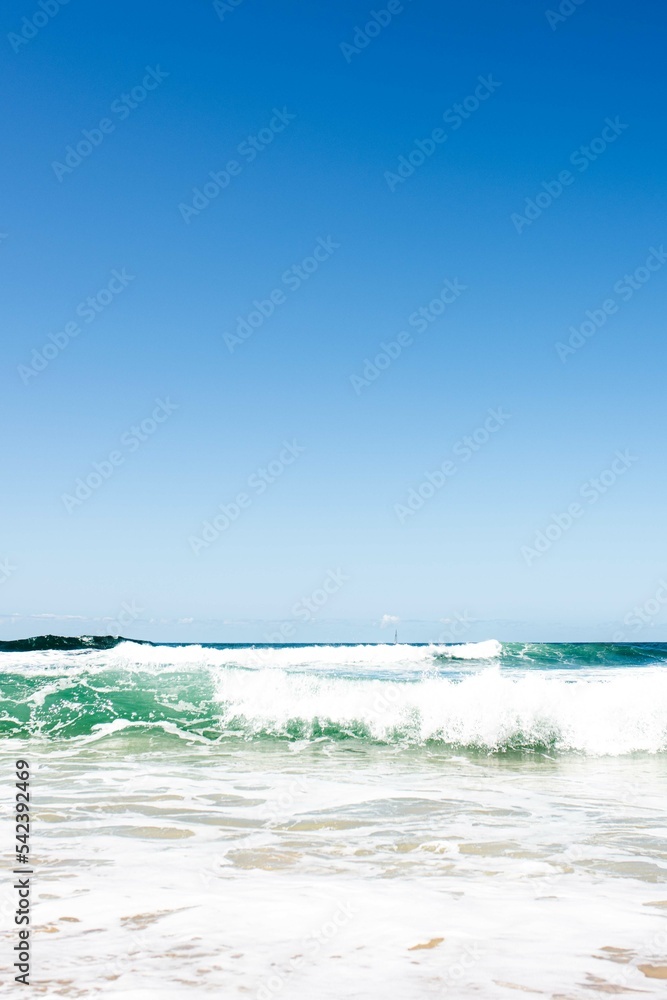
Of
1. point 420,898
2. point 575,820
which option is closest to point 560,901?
point 420,898

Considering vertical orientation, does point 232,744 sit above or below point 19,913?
below

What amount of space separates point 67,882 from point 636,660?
34.8 meters

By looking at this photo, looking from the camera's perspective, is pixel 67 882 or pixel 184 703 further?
pixel 184 703

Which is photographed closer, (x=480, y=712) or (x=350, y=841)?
(x=350, y=841)

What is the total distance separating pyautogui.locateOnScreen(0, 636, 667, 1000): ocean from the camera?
328 centimetres

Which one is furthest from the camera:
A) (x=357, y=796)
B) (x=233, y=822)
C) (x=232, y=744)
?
(x=232, y=744)

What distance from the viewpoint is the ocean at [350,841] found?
3.28m

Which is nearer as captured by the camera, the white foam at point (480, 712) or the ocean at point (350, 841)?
the ocean at point (350, 841)

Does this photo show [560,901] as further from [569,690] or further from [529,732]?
[569,690]

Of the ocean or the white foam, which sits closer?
the ocean

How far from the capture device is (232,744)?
12.1 metres

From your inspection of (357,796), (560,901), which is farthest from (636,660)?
(560,901)

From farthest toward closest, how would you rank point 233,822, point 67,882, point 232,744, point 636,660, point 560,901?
point 636,660 → point 232,744 → point 233,822 → point 67,882 → point 560,901

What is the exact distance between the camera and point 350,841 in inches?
229
